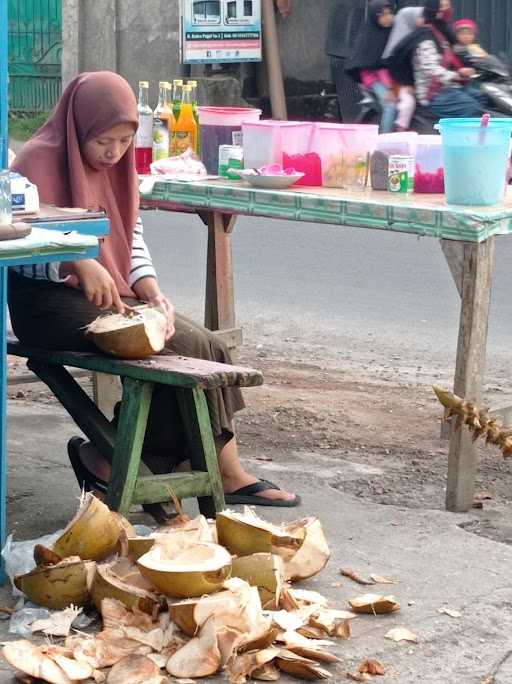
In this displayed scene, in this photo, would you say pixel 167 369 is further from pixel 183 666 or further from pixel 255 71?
pixel 255 71

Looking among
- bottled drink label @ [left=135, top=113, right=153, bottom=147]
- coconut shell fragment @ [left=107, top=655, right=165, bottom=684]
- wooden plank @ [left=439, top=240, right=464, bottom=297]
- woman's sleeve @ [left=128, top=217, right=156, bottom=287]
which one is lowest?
coconut shell fragment @ [left=107, top=655, right=165, bottom=684]

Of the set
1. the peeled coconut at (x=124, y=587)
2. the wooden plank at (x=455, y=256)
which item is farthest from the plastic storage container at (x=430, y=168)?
the peeled coconut at (x=124, y=587)

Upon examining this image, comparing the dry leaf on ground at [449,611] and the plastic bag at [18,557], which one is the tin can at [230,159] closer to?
the plastic bag at [18,557]

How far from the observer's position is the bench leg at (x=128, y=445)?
10.9 ft

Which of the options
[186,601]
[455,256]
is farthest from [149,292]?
[186,601]

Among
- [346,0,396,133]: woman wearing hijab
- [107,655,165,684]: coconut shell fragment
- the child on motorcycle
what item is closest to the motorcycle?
the child on motorcycle

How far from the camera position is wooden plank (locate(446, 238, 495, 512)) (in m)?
3.75

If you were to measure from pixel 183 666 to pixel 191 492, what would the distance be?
0.77 meters

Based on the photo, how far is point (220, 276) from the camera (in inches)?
201

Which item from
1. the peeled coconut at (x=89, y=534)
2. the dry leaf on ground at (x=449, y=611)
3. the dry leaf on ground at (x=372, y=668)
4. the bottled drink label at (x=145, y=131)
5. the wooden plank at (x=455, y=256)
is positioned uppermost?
the bottled drink label at (x=145, y=131)

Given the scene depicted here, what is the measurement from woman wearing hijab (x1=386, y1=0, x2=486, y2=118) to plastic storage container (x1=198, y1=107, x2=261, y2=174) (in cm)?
583

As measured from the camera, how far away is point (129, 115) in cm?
372

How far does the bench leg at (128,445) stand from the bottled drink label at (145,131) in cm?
170

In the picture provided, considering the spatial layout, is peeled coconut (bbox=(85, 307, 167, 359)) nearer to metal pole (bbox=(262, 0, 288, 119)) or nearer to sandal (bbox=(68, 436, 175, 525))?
sandal (bbox=(68, 436, 175, 525))
